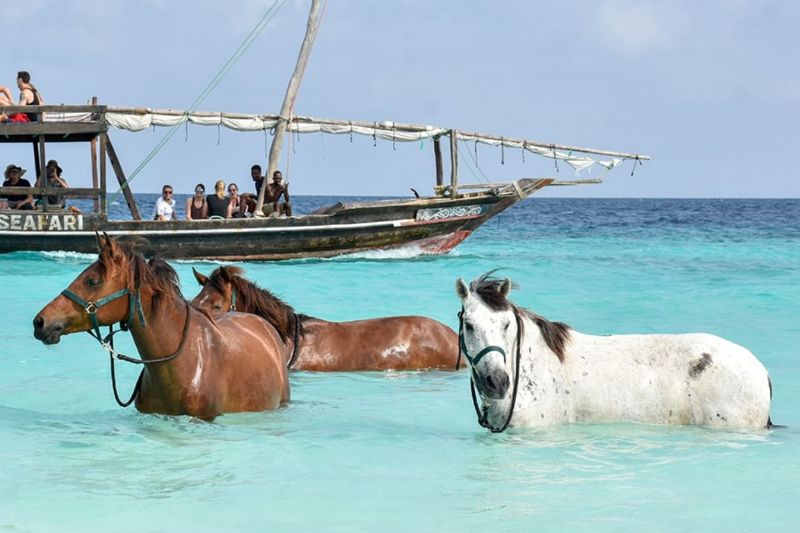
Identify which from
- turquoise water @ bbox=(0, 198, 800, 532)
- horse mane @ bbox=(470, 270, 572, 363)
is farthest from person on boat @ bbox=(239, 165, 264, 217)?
horse mane @ bbox=(470, 270, 572, 363)

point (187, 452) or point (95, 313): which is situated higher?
point (95, 313)

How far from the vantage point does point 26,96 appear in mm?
19859

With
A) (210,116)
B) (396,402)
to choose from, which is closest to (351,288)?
(210,116)

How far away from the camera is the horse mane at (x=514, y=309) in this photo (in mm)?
6020

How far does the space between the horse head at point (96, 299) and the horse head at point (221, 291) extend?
2092 mm

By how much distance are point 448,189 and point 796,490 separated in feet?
59.6

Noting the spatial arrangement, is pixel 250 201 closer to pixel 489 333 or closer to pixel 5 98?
pixel 5 98

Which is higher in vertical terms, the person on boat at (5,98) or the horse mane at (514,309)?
the person on boat at (5,98)

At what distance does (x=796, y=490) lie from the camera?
19.5ft

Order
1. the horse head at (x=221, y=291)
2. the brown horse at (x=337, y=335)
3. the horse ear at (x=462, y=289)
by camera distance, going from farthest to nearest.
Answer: the brown horse at (x=337, y=335), the horse head at (x=221, y=291), the horse ear at (x=462, y=289)

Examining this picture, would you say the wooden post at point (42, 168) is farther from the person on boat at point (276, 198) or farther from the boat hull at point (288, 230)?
the person on boat at point (276, 198)

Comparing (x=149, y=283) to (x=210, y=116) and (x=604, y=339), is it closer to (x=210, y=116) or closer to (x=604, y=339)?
(x=604, y=339)

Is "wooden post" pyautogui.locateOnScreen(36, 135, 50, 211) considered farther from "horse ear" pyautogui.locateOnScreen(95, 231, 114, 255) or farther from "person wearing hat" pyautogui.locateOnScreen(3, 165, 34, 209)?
"horse ear" pyautogui.locateOnScreen(95, 231, 114, 255)

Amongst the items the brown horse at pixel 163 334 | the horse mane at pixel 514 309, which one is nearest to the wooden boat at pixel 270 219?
the brown horse at pixel 163 334
